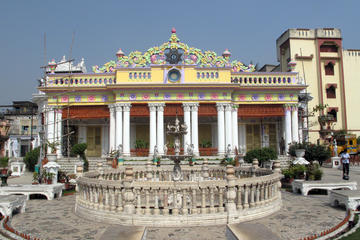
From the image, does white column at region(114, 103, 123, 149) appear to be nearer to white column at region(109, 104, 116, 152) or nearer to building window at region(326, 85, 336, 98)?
white column at region(109, 104, 116, 152)

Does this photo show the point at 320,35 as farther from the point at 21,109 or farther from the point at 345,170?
the point at 21,109

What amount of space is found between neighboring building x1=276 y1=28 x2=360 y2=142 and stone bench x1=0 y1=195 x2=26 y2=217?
34.5m

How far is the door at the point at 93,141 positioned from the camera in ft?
90.9

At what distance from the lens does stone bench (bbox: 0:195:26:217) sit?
8891mm

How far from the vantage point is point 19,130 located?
49.1m

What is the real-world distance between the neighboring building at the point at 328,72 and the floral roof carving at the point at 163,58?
16.3 m

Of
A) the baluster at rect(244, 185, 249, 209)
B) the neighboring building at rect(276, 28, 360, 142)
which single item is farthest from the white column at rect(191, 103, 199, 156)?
the neighboring building at rect(276, 28, 360, 142)

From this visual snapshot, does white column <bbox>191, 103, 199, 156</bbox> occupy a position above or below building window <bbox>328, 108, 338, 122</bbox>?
below

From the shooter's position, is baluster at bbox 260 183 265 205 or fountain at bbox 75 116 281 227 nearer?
fountain at bbox 75 116 281 227

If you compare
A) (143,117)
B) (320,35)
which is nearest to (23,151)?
(143,117)

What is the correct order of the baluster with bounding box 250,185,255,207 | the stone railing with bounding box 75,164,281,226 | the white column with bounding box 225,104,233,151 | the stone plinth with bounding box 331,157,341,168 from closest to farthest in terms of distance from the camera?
→ the stone railing with bounding box 75,164,281,226
the baluster with bounding box 250,185,255,207
the stone plinth with bounding box 331,157,341,168
the white column with bounding box 225,104,233,151

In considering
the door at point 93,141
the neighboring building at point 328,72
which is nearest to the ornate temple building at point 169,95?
the door at point 93,141

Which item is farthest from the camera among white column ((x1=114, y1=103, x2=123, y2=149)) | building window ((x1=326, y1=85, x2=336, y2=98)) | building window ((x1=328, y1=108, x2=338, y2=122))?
building window ((x1=326, y1=85, x2=336, y2=98))

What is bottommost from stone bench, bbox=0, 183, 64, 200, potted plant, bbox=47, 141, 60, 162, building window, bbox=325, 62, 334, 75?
stone bench, bbox=0, 183, 64, 200
